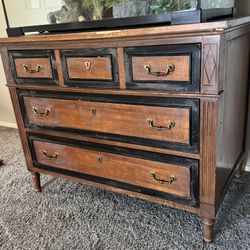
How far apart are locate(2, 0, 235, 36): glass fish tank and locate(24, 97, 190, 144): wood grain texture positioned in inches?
13.1

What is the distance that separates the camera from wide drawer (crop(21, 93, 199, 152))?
3.69ft

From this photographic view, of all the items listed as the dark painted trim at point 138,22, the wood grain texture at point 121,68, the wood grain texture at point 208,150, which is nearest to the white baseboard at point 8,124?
the dark painted trim at point 138,22

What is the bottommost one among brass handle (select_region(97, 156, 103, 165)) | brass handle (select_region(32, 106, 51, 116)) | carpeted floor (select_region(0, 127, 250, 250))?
carpeted floor (select_region(0, 127, 250, 250))

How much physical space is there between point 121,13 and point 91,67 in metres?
0.26

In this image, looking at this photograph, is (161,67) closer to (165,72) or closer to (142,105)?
(165,72)

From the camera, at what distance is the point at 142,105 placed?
1186 mm

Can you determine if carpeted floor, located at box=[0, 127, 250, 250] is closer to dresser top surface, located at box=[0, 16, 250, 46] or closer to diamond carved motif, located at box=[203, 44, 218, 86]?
diamond carved motif, located at box=[203, 44, 218, 86]

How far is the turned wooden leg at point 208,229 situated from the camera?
1228 millimetres

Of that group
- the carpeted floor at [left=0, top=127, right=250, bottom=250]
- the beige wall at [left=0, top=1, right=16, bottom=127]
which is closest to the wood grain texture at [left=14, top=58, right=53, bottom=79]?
the carpeted floor at [left=0, top=127, right=250, bottom=250]

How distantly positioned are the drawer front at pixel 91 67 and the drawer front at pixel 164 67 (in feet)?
0.23

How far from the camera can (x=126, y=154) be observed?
1.32 m

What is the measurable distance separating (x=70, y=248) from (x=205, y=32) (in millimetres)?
1068

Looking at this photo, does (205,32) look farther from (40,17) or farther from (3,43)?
(40,17)

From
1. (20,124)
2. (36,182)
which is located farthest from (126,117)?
(36,182)
